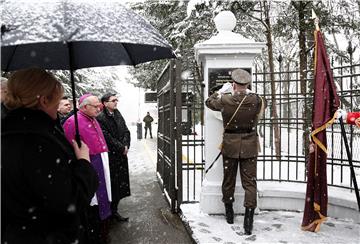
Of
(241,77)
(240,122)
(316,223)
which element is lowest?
(316,223)

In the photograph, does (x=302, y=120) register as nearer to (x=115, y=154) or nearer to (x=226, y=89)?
(x=226, y=89)

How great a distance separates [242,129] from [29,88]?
11.9 feet

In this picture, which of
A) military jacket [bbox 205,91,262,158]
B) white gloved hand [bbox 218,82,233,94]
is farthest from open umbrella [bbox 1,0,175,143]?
white gloved hand [bbox 218,82,233,94]

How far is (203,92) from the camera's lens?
20.5ft

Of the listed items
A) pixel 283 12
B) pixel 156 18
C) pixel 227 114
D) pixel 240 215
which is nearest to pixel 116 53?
pixel 227 114

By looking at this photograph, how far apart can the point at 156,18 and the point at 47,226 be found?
15.1m

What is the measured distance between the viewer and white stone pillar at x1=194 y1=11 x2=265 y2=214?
5.84 meters

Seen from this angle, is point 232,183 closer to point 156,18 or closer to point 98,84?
point 156,18

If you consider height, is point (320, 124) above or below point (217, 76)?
below

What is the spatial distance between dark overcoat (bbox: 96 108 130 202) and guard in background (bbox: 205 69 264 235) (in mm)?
1578

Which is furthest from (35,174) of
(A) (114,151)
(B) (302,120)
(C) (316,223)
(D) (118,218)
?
(B) (302,120)

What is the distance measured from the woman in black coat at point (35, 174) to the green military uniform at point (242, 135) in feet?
10.9

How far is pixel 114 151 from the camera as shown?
594 centimetres

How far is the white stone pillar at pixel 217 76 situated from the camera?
5844 mm
